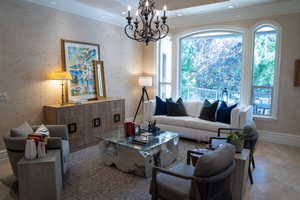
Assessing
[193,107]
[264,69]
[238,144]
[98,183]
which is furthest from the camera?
[193,107]

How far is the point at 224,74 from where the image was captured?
212 inches

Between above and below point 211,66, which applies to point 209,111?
below

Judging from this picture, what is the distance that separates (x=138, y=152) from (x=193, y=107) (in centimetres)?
244

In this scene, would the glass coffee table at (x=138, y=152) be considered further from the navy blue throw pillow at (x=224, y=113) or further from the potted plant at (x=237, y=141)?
the navy blue throw pillow at (x=224, y=113)

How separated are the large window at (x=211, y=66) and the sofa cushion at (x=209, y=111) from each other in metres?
0.91

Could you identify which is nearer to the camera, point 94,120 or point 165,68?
point 94,120

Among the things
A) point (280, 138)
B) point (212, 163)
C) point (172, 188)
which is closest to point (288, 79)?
point (280, 138)

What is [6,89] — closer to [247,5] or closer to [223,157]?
[223,157]

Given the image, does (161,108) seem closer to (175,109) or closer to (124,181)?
(175,109)

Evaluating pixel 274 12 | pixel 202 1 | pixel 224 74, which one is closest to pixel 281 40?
pixel 274 12

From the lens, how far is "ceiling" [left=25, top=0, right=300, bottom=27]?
4220 mm

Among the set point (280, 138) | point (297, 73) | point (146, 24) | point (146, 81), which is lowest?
point (280, 138)

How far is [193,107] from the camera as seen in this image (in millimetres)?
5109

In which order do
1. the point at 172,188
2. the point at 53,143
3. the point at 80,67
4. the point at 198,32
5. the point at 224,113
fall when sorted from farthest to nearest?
the point at 198,32 < the point at 80,67 < the point at 224,113 < the point at 53,143 < the point at 172,188
